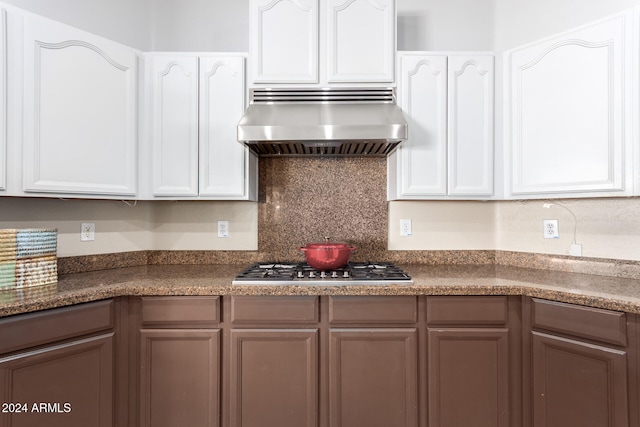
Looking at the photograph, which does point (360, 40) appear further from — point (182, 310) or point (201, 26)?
point (182, 310)

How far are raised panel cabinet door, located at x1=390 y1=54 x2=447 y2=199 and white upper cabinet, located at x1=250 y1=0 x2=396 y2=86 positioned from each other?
0.50ft

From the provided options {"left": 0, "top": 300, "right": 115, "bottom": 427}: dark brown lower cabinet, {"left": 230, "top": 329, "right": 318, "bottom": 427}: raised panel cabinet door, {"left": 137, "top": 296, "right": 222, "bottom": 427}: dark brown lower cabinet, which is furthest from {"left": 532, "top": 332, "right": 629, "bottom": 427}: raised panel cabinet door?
{"left": 0, "top": 300, "right": 115, "bottom": 427}: dark brown lower cabinet

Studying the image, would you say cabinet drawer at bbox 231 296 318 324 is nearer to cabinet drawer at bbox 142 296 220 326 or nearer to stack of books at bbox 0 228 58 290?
cabinet drawer at bbox 142 296 220 326

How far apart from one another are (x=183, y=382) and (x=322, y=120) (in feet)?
4.89

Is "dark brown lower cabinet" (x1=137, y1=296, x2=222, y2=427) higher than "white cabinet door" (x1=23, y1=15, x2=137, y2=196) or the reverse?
the reverse

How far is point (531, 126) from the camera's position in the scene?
1869mm

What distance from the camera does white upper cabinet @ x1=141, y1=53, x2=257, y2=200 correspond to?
198cm

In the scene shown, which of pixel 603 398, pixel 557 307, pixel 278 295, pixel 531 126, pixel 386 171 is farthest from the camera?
pixel 386 171

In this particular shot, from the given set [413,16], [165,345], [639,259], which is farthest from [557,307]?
[413,16]

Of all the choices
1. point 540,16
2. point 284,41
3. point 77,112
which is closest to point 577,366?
point 540,16

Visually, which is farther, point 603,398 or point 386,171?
point 386,171

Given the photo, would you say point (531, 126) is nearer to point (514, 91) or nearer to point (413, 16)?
point (514, 91)

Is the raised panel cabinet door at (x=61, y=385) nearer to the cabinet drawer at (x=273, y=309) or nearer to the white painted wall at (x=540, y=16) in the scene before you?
the cabinet drawer at (x=273, y=309)

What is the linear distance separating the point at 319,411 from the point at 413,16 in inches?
100
